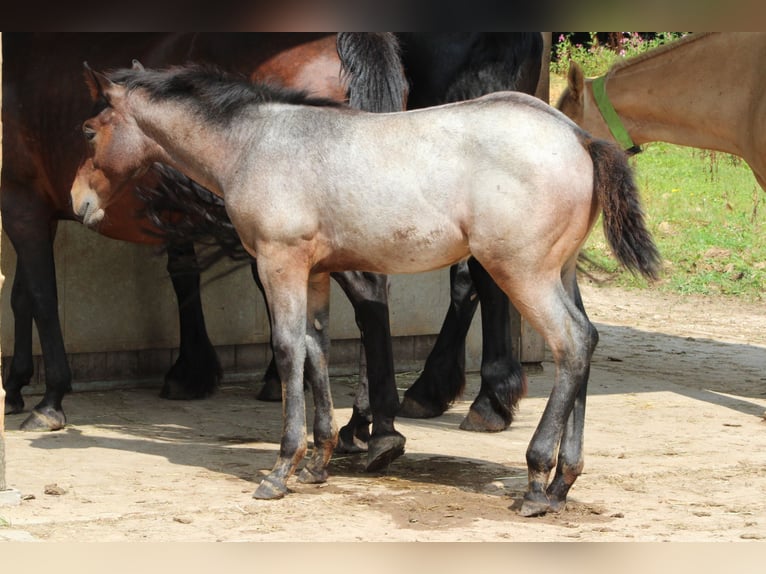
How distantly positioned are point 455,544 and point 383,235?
1538 millimetres

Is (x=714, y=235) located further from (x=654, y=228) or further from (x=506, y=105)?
(x=506, y=105)

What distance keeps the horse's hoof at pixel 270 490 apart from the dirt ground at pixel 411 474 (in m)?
0.04

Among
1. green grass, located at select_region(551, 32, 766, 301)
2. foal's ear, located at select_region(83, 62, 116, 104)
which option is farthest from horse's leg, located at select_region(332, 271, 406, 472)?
green grass, located at select_region(551, 32, 766, 301)

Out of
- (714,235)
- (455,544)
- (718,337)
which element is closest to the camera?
(455,544)

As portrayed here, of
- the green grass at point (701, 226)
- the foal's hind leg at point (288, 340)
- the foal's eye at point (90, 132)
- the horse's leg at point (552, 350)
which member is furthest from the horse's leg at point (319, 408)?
the green grass at point (701, 226)

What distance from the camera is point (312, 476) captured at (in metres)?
5.18

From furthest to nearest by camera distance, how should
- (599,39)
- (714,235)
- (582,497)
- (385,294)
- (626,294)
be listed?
(599,39)
(714,235)
(626,294)
(385,294)
(582,497)

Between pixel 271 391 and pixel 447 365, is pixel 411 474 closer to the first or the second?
pixel 447 365

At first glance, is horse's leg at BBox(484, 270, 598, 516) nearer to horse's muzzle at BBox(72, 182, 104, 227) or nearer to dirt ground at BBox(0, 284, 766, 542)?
dirt ground at BBox(0, 284, 766, 542)

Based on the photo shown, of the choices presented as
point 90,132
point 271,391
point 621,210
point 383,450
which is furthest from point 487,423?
point 90,132

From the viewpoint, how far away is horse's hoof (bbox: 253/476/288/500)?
4.86 m

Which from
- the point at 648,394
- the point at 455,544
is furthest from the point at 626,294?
the point at 455,544

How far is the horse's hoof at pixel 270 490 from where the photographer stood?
191 inches

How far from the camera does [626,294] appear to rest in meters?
11.5
